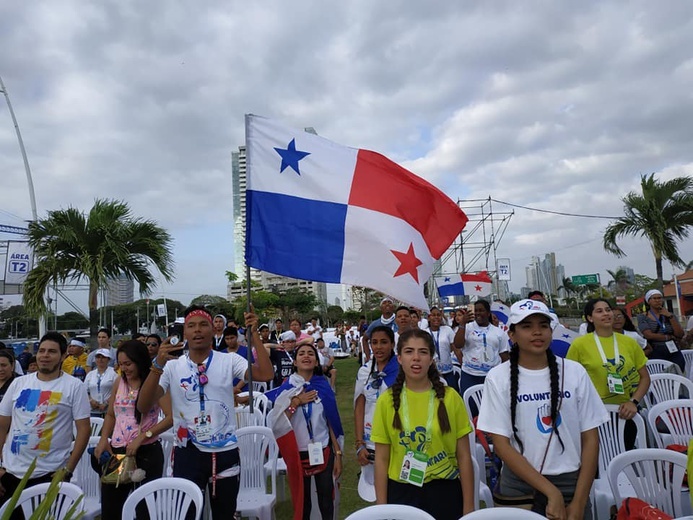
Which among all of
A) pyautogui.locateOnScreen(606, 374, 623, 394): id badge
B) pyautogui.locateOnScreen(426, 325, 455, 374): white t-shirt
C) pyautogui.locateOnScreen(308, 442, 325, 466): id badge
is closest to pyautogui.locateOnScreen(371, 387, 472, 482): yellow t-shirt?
pyautogui.locateOnScreen(308, 442, 325, 466): id badge

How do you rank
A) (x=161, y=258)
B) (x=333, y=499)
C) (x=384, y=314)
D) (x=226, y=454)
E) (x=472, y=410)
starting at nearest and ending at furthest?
(x=226, y=454) → (x=333, y=499) → (x=472, y=410) → (x=384, y=314) → (x=161, y=258)

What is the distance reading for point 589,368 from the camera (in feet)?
12.9

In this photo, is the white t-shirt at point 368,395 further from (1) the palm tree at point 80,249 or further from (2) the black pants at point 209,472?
(1) the palm tree at point 80,249

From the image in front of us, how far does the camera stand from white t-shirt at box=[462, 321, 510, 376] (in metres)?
6.35

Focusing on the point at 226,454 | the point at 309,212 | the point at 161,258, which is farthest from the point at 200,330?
the point at 161,258

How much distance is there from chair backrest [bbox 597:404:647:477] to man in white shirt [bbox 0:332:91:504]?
392 cm

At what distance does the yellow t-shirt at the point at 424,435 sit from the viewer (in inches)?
101

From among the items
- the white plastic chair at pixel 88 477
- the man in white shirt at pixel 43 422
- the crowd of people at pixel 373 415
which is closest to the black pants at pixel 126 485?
the crowd of people at pixel 373 415

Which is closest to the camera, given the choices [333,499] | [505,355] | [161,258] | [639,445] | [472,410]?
[333,499]

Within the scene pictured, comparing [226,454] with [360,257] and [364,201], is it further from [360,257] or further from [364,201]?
[364,201]

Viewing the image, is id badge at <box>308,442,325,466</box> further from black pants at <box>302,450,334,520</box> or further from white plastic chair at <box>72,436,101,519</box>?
white plastic chair at <box>72,436,101,519</box>

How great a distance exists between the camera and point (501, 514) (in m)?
2.11

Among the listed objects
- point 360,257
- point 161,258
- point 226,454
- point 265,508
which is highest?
point 161,258

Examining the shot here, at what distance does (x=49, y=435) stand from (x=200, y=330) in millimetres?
1276
